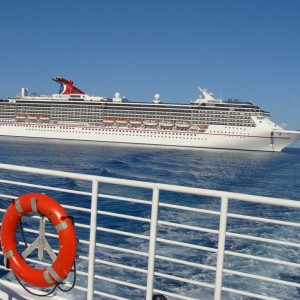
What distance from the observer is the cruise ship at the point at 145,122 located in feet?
140

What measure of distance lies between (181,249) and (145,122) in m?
39.3

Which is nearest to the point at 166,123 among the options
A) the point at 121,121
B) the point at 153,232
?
the point at 121,121

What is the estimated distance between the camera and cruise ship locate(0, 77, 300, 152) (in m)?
42.8

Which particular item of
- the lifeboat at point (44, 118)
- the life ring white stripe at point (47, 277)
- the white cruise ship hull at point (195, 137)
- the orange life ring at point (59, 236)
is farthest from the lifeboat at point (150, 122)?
the life ring white stripe at point (47, 277)

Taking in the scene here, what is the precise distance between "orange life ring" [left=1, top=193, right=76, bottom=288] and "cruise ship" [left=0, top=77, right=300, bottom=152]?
134 feet

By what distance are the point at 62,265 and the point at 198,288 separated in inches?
112

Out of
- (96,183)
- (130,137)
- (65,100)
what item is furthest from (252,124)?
Answer: (96,183)

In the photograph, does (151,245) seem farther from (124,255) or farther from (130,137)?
(130,137)

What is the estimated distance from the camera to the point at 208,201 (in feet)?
34.4

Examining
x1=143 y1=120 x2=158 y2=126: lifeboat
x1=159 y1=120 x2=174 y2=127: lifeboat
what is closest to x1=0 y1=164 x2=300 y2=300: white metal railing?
x1=159 y1=120 x2=174 y2=127: lifeboat

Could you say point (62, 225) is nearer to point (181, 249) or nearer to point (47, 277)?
point (47, 277)

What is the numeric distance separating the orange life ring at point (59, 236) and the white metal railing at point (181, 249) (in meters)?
0.12

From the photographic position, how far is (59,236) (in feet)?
6.37

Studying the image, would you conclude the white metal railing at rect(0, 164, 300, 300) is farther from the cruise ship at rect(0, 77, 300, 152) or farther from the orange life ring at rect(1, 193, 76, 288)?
the cruise ship at rect(0, 77, 300, 152)
